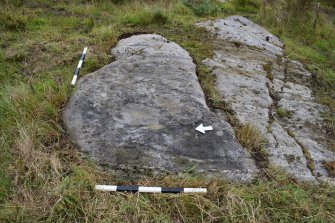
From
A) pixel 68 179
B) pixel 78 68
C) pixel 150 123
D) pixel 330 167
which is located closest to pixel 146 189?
pixel 68 179

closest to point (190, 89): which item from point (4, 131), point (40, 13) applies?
point (4, 131)

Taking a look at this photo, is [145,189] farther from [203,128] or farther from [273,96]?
[273,96]

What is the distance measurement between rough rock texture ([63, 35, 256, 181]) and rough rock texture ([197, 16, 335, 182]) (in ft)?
1.63

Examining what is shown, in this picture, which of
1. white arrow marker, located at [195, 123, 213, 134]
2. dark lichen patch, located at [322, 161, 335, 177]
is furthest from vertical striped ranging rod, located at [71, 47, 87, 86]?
dark lichen patch, located at [322, 161, 335, 177]

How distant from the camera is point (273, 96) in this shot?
5367 millimetres

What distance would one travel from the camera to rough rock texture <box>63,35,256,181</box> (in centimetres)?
387

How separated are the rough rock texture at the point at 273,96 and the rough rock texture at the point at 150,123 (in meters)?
0.50

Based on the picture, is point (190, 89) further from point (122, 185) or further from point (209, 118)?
point (122, 185)

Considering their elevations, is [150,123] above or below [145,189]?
above

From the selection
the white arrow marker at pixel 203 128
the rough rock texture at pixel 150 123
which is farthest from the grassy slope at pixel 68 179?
the white arrow marker at pixel 203 128

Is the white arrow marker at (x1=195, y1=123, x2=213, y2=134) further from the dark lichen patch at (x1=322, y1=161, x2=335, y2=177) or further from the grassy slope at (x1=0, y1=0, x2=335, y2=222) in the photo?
the dark lichen patch at (x1=322, y1=161, x2=335, y2=177)

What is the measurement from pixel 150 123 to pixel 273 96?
206 centimetres

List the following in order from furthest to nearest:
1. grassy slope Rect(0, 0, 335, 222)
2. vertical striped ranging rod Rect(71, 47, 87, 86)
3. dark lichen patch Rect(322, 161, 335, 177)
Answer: vertical striped ranging rod Rect(71, 47, 87, 86), dark lichen patch Rect(322, 161, 335, 177), grassy slope Rect(0, 0, 335, 222)

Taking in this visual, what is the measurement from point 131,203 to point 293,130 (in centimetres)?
241
